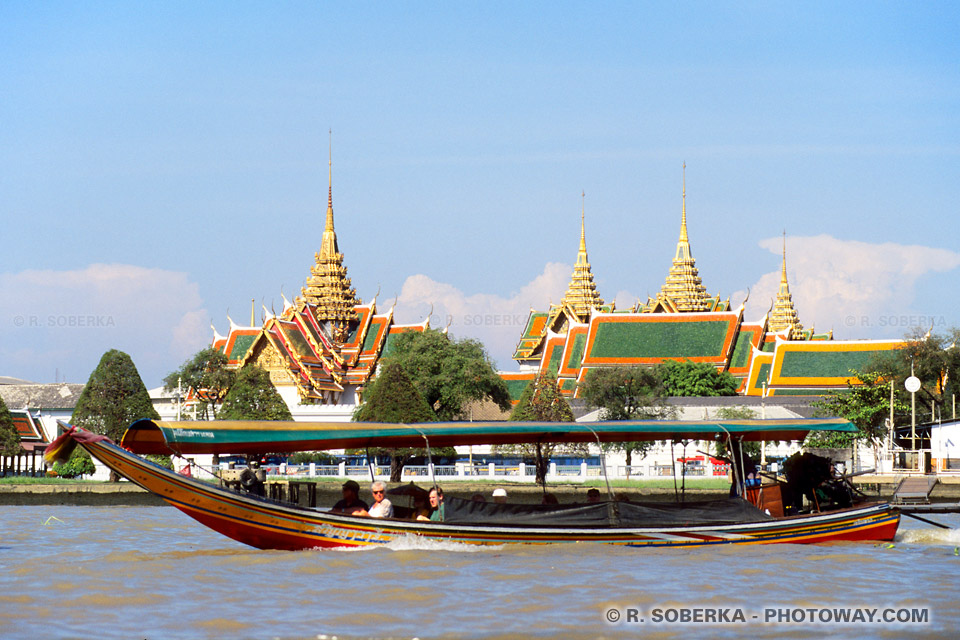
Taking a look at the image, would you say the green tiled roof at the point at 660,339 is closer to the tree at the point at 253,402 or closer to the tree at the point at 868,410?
the tree at the point at 868,410

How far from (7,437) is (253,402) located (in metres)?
7.87

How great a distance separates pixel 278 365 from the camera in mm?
58656

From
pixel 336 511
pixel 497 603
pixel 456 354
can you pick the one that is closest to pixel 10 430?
pixel 456 354

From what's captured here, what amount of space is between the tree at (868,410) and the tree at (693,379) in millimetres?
11255

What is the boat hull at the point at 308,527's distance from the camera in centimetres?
1454

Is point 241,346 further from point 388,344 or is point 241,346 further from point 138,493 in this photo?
point 138,493

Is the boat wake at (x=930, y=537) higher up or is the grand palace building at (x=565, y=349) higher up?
the grand palace building at (x=565, y=349)

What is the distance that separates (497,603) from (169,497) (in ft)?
15.2

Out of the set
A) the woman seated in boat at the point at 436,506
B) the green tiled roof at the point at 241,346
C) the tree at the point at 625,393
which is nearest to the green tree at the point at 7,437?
the green tiled roof at the point at 241,346

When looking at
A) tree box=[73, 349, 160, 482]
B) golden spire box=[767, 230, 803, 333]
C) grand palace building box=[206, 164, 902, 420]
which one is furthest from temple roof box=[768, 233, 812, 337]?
tree box=[73, 349, 160, 482]

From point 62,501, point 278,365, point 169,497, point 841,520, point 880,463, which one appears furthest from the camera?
point 278,365

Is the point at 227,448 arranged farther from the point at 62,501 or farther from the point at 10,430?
the point at 10,430

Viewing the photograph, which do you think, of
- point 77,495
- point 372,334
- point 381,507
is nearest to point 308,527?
point 381,507

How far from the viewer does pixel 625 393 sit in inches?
1986
